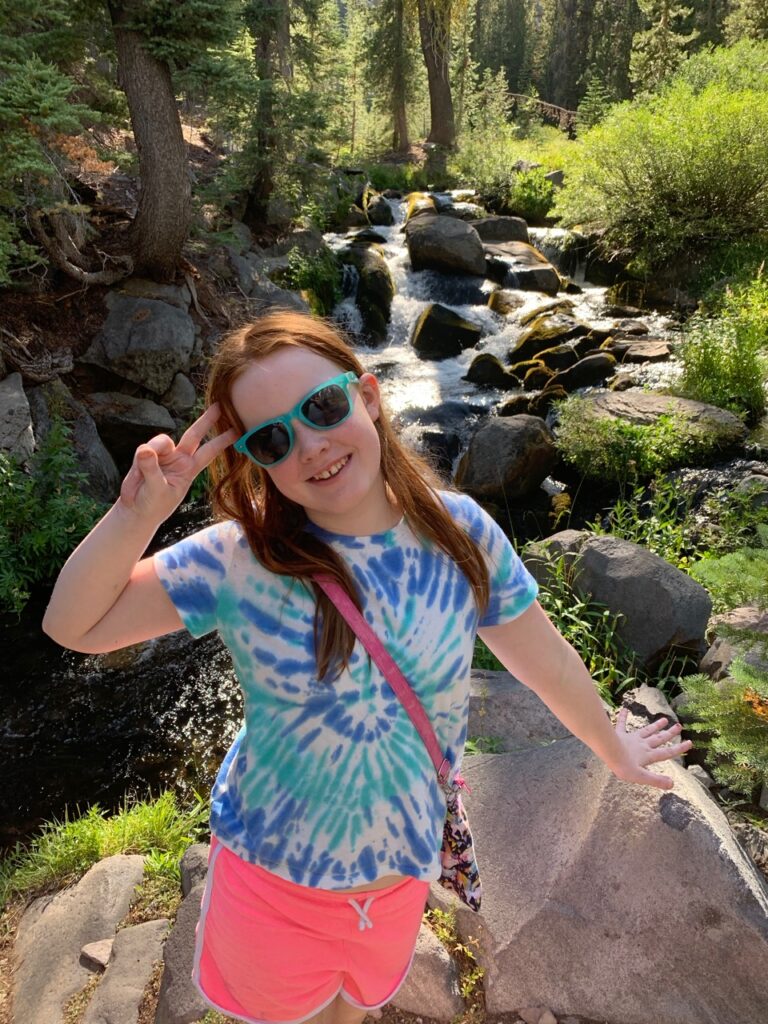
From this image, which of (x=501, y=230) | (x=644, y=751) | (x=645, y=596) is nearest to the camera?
(x=644, y=751)

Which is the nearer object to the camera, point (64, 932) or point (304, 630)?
point (304, 630)

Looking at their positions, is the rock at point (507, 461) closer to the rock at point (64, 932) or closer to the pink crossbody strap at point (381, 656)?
the rock at point (64, 932)

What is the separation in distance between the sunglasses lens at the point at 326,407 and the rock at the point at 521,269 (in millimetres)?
12726

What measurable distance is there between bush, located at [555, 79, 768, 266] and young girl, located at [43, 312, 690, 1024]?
1287 cm

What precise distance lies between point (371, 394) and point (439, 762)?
0.72m

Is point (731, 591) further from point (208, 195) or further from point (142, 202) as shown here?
point (208, 195)

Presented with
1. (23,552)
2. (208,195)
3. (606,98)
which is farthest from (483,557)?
→ (606,98)

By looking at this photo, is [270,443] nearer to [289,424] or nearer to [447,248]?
[289,424]

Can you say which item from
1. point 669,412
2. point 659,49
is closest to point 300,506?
point 669,412

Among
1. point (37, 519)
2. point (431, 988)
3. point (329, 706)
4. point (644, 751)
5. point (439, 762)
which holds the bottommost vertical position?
point (37, 519)

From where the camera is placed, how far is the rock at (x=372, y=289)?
11.8m

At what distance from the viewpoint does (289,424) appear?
1217mm

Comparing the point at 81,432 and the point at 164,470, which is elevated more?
the point at 164,470

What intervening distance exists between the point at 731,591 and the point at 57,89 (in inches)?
248
